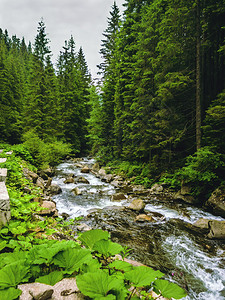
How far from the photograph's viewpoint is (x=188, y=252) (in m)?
4.72

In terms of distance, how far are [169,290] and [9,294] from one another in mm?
1214

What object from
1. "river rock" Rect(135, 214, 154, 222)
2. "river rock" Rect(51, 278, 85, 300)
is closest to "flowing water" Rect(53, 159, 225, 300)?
"river rock" Rect(135, 214, 154, 222)

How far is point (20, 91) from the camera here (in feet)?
93.4

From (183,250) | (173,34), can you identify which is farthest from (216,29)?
(183,250)

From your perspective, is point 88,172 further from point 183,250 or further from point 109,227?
point 183,250

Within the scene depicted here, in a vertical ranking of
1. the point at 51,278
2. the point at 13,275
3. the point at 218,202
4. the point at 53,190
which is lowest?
Result: the point at 53,190

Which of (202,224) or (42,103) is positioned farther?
(42,103)

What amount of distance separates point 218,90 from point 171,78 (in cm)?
282

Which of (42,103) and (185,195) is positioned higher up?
(42,103)

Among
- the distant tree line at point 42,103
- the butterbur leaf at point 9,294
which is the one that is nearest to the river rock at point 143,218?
the butterbur leaf at point 9,294

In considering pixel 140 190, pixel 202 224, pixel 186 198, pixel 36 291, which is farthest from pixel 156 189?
pixel 36 291

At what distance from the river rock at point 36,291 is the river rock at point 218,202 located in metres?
7.08

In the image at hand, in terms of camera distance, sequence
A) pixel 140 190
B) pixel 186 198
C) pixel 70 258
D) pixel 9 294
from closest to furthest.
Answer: pixel 9 294
pixel 70 258
pixel 186 198
pixel 140 190

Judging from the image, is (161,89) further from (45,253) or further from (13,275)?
(13,275)
